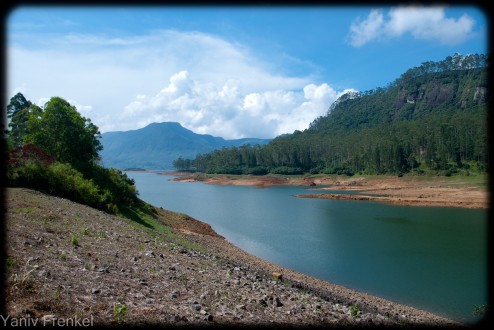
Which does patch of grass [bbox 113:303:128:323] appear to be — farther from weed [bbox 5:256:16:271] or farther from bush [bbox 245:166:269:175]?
bush [bbox 245:166:269:175]

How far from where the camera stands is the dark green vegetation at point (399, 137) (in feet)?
209

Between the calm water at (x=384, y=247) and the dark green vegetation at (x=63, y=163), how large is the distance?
756cm

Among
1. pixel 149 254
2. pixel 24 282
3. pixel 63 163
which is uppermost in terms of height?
pixel 63 163

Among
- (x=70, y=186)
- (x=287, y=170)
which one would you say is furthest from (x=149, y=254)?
(x=287, y=170)

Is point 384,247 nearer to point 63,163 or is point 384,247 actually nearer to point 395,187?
point 63,163

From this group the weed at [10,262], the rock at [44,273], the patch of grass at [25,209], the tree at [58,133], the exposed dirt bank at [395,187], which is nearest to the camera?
the weed at [10,262]

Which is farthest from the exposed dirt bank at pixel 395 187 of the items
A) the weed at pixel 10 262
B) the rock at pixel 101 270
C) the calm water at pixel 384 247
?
the weed at pixel 10 262

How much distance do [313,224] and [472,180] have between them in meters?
35.1

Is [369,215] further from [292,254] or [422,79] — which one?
[422,79]

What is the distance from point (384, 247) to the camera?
753 inches

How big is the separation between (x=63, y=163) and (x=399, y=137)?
3021 inches

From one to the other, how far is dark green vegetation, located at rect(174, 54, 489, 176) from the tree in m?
19.1

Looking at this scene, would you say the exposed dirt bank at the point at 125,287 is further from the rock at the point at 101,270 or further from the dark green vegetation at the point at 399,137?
the dark green vegetation at the point at 399,137

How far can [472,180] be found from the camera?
50.2 m
